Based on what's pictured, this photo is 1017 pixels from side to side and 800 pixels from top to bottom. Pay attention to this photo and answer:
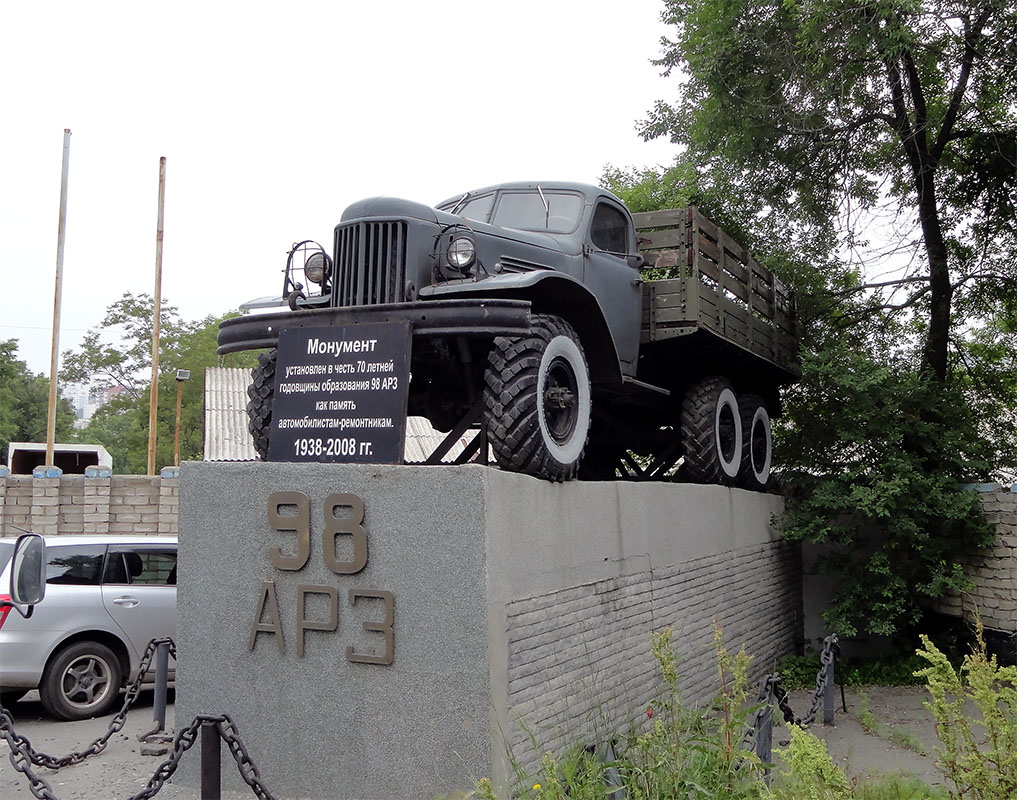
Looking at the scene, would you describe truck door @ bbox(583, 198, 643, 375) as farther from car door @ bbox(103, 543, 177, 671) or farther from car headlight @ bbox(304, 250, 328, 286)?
car door @ bbox(103, 543, 177, 671)

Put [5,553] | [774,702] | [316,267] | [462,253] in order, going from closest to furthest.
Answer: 1. [462,253]
2. [316,267]
3. [774,702]
4. [5,553]

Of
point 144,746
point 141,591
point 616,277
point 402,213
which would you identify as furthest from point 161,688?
point 616,277

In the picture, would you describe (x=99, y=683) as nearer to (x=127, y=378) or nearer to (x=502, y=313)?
(x=502, y=313)

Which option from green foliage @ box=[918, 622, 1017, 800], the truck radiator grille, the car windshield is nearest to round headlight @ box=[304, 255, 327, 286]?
the truck radiator grille

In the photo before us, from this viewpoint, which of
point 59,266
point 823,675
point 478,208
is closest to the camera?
point 823,675

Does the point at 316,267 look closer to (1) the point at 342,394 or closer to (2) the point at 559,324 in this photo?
(1) the point at 342,394

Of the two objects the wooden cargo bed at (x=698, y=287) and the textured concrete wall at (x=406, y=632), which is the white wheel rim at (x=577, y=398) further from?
the wooden cargo bed at (x=698, y=287)

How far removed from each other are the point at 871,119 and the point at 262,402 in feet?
27.5

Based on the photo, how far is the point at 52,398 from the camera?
20.8 meters

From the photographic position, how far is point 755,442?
10.6 m

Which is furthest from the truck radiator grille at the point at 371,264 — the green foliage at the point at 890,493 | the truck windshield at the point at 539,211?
the green foliage at the point at 890,493

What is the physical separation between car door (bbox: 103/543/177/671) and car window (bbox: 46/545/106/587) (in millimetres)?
87

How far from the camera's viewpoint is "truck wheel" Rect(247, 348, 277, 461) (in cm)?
632

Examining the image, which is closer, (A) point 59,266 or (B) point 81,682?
(B) point 81,682
